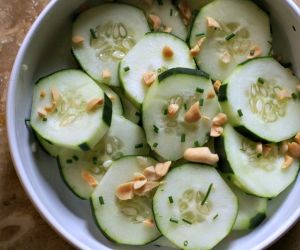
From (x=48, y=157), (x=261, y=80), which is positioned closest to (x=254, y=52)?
(x=261, y=80)

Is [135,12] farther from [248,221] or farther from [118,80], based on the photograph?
[248,221]

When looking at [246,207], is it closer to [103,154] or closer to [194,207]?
[194,207]

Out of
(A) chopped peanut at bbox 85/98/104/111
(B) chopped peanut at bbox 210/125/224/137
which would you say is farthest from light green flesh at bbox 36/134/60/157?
(B) chopped peanut at bbox 210/125/224/137

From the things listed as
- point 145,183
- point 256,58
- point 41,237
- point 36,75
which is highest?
point 256,58

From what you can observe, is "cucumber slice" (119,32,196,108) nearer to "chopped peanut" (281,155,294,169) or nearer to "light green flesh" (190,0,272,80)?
"light green flesh" (190,0,272,80)

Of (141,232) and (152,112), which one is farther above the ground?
(152,112)

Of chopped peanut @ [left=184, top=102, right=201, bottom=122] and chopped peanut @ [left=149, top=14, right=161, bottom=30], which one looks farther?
chopped peanut @ [left=149, top=14, right=161, bottom=30]

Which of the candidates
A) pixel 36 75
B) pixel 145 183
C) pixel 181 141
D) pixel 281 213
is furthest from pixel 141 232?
pixel 36 75
